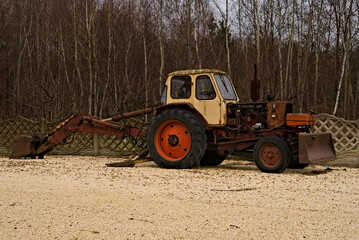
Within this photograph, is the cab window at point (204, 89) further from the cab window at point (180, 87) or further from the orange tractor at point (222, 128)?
the cab window at point (180, 87)

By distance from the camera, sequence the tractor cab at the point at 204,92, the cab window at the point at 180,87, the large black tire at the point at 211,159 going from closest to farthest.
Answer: the tractor cab at the point at 204,92, the cab window at the point at 180,87, the large black tire at the point at 211,159

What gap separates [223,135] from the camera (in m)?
10.1

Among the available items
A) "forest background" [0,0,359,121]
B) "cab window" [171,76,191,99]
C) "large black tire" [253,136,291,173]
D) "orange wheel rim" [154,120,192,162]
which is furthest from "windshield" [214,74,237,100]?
"forest background" [0,0,359,121]

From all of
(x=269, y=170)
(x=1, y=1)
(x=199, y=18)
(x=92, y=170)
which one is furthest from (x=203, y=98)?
(x=1, y=1)

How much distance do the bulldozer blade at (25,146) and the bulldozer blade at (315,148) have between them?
7265mm

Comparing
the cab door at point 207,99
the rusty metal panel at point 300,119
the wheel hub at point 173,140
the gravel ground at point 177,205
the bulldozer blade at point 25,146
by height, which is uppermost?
the cab door at point 207,99

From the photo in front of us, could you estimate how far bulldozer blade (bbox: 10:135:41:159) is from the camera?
12.3 metres

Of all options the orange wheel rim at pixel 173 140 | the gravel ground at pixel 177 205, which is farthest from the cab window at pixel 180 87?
the gravel ground at pixel 177 205

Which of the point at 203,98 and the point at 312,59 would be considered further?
the point at 312,59

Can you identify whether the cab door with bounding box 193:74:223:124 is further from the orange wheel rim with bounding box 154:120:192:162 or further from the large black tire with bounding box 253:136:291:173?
the large black tire with bounding box 253:136:291:173

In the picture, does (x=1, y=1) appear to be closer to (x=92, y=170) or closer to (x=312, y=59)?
(x=312, y=59)

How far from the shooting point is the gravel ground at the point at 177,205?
15.4 feet

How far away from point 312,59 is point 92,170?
78.5 ft

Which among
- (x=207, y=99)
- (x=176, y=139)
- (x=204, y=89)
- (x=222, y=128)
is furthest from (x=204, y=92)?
(x=176, y=139)
